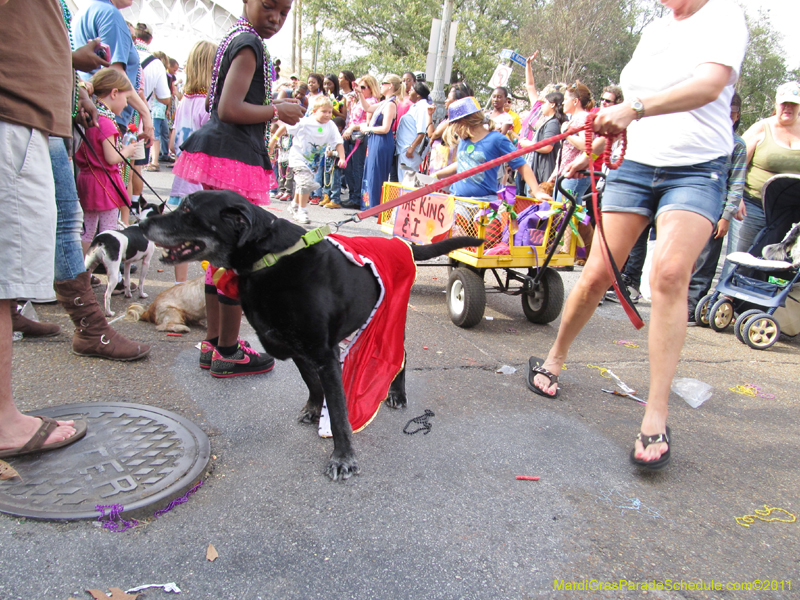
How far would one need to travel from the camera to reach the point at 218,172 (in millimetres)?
2697

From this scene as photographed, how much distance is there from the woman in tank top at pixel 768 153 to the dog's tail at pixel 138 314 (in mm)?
5352

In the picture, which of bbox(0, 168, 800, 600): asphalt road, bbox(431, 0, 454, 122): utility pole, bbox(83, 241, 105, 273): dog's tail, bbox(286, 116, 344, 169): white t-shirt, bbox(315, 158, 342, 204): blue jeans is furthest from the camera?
bbox(431, 0, 454, 122): utility pole

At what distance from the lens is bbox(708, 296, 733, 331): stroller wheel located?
200 inches

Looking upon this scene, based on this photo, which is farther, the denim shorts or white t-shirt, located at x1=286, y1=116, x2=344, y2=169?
white t-shirt, located at x1=286, y1=116, x2=344, y2=169

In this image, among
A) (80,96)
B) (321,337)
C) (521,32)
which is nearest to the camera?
(321,337)

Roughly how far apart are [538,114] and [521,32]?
3135cm

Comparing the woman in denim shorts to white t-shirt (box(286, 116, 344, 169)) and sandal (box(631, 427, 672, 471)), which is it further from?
white t-shirt (box(286, 116, 344, 169))

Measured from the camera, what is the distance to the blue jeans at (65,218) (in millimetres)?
2408

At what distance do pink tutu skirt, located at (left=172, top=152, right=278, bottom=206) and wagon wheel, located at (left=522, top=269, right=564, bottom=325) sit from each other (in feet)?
8.90

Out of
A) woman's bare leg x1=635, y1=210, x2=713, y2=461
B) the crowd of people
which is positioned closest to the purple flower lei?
the crowd of people

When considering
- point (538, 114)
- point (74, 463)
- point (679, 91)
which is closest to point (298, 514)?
point (74, 463)

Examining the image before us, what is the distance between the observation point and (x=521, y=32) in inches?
1367

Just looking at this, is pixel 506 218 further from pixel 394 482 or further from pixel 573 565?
pixel 573 565

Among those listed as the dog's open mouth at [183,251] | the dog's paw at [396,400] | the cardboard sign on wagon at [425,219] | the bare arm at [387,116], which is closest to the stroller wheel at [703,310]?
the cardboard sign on wagon at [425,219]
